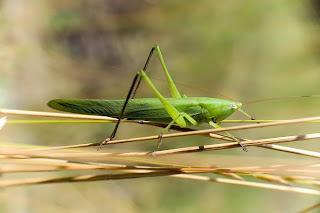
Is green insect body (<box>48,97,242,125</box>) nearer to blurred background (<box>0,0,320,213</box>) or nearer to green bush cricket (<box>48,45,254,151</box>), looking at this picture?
green bush cricket (<box>48,45,254,151</box>)

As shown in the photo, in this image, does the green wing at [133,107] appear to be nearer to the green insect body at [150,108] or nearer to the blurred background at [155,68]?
the green insect body at [150,108]

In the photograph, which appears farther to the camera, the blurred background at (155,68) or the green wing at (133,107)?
the blurred background at (155,68)

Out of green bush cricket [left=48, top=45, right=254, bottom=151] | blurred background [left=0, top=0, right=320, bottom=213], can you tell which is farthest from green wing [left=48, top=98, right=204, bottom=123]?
blurred background [left=0, top=0, right=320, bottom=213]

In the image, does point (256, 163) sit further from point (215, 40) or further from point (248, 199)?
point (215, 40)

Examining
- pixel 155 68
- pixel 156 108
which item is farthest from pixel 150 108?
pixel 155 68

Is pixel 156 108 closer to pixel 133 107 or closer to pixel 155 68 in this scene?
pixel 133 107

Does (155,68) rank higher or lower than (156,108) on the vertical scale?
higher

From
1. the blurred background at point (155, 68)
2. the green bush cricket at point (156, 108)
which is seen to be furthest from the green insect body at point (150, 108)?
the blurred background at point (155, 68)
